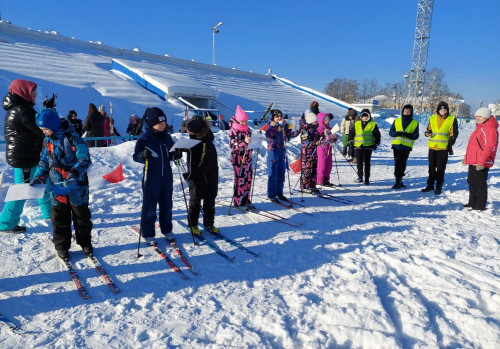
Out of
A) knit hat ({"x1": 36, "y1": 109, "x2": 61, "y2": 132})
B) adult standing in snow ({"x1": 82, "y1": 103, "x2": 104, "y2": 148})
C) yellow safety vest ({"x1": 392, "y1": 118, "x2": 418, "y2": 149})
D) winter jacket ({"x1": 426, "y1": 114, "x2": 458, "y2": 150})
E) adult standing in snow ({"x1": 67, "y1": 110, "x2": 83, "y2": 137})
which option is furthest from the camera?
adult standing in snow ({"x1": 82, "y1": 103, "x2": 104, "y2": 148})

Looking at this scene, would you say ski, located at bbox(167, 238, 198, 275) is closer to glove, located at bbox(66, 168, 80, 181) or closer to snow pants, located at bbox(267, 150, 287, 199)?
glove, located at bbox(66, 168, 80, 181)

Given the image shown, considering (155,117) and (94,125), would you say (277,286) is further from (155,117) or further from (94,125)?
(94,125)

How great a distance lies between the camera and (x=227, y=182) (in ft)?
25.0

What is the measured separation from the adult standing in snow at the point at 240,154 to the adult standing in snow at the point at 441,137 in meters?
4.08

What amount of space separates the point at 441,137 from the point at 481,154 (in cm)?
128

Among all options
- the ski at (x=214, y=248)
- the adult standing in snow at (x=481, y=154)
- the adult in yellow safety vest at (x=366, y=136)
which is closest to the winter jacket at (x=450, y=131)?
the adult standing in snow at (x=481, y=154)

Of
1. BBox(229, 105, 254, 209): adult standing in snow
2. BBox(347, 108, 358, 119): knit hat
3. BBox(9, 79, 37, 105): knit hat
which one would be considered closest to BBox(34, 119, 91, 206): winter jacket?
BBox(9, 79, 37, 105): knit hat

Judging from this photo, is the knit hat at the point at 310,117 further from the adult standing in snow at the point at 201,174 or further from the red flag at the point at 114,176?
the red flag at the point at 114,176

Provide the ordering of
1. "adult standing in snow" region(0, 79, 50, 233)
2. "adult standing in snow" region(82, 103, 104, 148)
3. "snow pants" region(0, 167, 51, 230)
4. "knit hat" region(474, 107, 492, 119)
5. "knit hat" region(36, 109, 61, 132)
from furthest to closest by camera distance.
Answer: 1. "adult standing in snow" region(82, 103, 104, 148)
2. "knit hat" region(474, 107, 492, 119)
3. "snow pants" region(0, 167, 51, 230)
4. "adult standing in snow" region(0, 79, 50, 233)
5. "knit hat" region(36, 109, 61, 132)

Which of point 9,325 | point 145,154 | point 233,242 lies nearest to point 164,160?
point 145,154

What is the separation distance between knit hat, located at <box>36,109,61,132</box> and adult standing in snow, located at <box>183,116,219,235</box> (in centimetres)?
153

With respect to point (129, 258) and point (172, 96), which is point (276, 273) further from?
point (172, 96)

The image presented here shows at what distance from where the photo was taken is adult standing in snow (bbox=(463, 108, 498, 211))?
5355 millimetres

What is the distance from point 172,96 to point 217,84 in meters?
8.61
